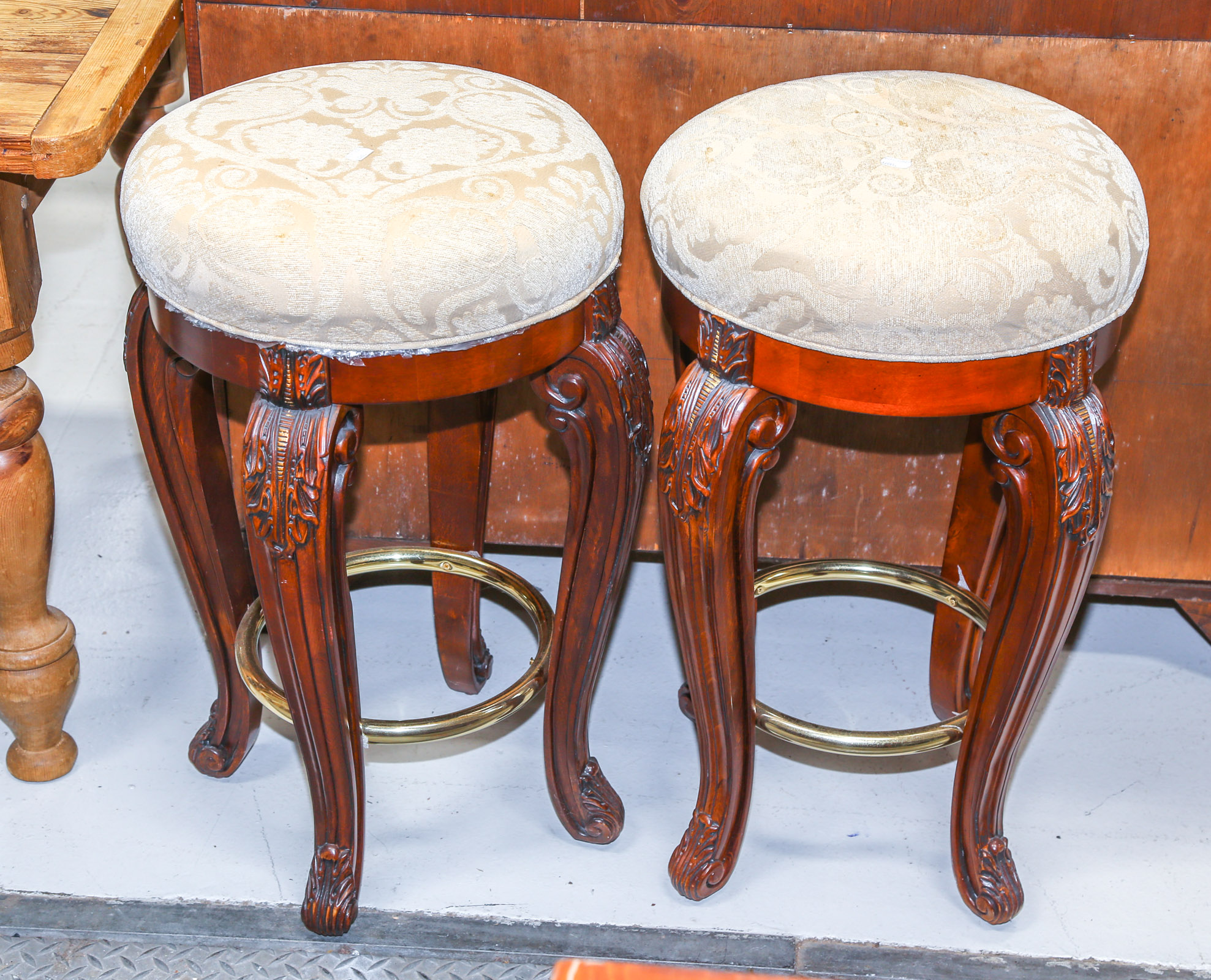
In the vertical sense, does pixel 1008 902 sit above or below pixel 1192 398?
below

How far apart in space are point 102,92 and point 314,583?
20.3 inches

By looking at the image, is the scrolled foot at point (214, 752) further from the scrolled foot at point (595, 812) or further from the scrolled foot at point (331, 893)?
the scrolled foot at point (595, 812)

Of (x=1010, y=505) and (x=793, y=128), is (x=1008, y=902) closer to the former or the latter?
(x=1010, y=505)

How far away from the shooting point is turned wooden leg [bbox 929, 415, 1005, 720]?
1.59 meters

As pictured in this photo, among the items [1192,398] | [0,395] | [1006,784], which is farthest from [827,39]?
[0,395]

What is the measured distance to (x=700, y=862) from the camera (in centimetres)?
146

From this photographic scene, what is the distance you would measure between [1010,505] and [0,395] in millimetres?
1029

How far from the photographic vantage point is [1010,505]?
4.11ft

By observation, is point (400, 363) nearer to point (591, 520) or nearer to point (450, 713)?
point (591, 520)

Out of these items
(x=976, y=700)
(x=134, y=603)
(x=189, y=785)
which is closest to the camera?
(x=976, y=700)

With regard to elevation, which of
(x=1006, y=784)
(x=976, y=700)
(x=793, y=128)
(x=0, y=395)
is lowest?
(x=1006, y=784)

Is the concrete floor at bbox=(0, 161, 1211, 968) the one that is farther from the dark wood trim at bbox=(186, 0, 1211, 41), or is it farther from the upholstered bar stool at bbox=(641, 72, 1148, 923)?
the dark wood trim at bbox=(186, 0, 1211, 41)

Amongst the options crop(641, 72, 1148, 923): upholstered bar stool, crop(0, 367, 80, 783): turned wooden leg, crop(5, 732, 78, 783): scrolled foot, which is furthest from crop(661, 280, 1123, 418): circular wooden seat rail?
crop(5, 732, 78, 783): scrolled foot

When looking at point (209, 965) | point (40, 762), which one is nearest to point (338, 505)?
point (209, 965)
